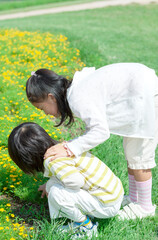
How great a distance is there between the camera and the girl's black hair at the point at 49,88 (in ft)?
7.57

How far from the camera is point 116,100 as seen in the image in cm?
228

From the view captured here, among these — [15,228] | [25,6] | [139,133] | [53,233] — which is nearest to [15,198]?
[15,228]

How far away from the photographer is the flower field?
9.11 ft

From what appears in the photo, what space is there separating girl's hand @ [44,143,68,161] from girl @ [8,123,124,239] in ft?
0.09

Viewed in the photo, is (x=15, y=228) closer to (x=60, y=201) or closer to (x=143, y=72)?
(x=60, y=201)

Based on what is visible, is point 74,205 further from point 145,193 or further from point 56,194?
point 145,193

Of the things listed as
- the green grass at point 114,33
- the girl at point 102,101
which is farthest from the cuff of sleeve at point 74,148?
the green grass at point 114,33

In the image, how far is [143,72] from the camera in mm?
2318

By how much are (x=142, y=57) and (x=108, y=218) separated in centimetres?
598

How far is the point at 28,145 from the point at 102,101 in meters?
0.61

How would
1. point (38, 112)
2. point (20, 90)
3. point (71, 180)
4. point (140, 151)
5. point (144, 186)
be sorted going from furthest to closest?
point (20, 90) → point (38, 112) → point (144, 186) → point (140, 151) → point (71, 180)

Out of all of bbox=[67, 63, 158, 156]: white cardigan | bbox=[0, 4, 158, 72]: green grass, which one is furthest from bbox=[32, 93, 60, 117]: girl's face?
bbox=[0, 4, 158, 72]: green grass

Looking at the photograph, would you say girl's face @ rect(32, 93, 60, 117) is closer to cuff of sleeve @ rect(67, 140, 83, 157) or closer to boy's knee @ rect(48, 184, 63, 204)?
cuff of sleeve @ rect(67, 140, 83, 157)

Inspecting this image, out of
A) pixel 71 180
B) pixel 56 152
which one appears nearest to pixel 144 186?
pixel 71 180
